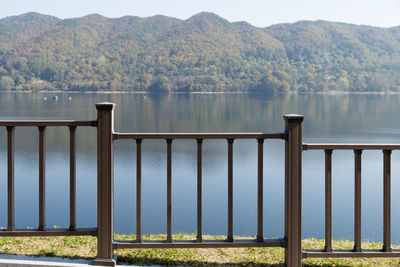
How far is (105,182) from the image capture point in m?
2.99

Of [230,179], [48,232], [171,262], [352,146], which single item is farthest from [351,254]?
[48,232]

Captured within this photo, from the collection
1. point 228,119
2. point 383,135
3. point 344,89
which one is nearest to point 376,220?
point 383,135

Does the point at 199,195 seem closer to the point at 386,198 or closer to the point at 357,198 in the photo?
the point at 357,198

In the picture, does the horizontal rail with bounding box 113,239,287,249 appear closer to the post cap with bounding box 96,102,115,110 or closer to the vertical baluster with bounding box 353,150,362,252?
the vertical baluster with bounding box 353,150,362,252

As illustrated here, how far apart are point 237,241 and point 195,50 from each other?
135 m

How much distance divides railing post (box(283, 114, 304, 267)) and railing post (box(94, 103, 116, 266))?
1.01m

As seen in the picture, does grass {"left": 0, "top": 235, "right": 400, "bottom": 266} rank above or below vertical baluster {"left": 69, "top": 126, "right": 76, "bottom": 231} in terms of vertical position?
below

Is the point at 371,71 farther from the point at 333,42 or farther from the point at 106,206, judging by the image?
the point at 106,206

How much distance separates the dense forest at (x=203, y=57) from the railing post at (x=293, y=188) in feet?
380

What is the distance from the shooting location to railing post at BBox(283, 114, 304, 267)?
2943mm

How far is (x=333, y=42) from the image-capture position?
149 m

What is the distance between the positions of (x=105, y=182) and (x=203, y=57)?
129m

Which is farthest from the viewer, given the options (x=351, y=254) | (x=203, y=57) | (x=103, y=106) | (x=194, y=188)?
(x=203, y=57)

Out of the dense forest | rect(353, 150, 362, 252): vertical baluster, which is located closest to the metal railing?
rect(353, 150, 362, 252): vertical baluster
